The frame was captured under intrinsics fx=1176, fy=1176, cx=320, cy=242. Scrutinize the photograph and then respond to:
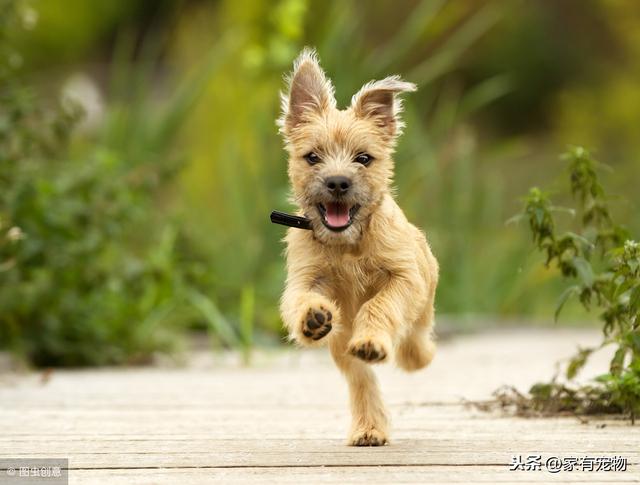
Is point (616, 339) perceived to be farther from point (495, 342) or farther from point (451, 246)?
point (451, 246)

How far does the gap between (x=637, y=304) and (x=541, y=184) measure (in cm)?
828

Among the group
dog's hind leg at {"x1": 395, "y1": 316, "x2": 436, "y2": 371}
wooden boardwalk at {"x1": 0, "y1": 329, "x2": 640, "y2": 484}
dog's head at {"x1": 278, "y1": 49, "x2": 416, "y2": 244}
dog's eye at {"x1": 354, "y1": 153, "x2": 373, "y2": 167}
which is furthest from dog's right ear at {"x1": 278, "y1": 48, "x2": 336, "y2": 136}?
wooden boardwalk at {"x1": 0, "y1": 329, "x2": 640, "y2": 484}

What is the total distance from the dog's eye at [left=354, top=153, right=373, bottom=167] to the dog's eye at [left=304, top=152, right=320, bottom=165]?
0.45 ft

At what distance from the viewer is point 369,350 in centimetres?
373

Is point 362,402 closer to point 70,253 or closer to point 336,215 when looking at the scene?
point 336,215

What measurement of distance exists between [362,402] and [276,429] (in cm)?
41

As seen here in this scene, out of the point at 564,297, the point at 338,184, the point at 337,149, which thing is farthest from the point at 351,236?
the point at 564,297

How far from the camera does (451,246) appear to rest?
9555mm

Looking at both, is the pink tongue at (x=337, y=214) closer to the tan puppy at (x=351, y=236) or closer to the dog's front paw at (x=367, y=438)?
the tan puppy at (x=351, y=236)

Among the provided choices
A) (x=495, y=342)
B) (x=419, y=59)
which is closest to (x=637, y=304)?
(x=495, y=342)

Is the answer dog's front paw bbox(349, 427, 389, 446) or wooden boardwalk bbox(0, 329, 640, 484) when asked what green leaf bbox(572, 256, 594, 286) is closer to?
wooden boardwalk bbox(0, 329, 640, 484)

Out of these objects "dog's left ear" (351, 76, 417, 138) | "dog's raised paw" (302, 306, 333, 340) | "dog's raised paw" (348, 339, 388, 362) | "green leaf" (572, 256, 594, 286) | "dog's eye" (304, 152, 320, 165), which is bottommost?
"dog's raised paw" (348, 339, 388, 362)

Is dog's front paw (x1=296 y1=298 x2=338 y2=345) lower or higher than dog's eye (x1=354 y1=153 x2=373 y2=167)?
lower

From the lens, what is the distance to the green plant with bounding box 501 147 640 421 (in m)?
4.45
